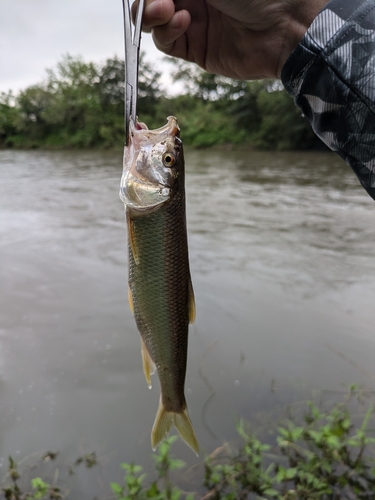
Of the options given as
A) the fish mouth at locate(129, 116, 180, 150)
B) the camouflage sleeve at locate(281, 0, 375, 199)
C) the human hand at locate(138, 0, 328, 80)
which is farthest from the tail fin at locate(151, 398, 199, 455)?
the human hand at locate(138, 0, 328, 80)

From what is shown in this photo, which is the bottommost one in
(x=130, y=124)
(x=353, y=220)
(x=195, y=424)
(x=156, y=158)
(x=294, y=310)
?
(x=195, y=424)

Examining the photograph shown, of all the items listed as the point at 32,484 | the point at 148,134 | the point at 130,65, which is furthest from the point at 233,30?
the point at 32,484

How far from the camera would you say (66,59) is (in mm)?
34531

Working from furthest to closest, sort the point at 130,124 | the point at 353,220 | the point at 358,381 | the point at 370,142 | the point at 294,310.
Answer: the point at 353,220, the point at 294,310, the point at 358,381, the point at 370,142, the point at 130,124

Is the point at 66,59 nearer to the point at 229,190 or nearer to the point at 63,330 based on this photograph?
the point at 229,190

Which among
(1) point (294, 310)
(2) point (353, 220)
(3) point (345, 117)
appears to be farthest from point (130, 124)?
(2) point (353, 220)

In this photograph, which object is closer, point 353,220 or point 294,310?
point 294,310

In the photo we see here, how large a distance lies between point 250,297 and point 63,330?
2.08 m

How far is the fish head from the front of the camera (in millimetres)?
1641

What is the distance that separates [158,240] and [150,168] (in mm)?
299

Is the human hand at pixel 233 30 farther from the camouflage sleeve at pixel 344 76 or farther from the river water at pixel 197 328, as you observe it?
the river water at pixel 197 328

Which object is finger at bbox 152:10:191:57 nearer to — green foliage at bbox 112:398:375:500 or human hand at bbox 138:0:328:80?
human hand at bbox 138:0:328:80

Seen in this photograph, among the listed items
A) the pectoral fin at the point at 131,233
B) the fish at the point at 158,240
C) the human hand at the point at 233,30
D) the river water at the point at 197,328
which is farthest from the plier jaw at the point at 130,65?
the river water at the point at 197,328

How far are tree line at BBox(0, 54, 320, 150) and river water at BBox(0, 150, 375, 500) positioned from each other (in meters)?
18.0
